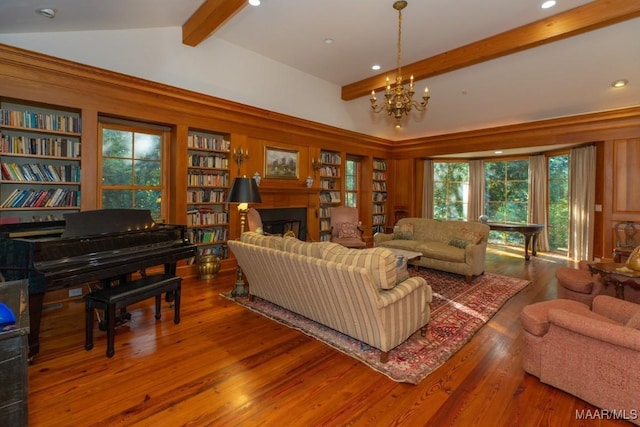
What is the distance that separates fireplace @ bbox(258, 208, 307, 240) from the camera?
19.0ft

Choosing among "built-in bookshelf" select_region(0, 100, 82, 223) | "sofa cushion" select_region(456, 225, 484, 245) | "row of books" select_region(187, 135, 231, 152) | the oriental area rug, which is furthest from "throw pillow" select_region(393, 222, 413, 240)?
"built-in bookshelf" select_region(0, 100, 82, 223)

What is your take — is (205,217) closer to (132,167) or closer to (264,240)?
(132,167)

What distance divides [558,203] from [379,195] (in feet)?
13.8

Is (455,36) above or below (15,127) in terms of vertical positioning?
above

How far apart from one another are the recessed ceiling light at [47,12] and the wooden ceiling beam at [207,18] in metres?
1.40

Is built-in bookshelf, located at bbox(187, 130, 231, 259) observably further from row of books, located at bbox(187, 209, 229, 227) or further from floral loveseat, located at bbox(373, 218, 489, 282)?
floral loveseat, located at bbox(373, 218, 489, 282)

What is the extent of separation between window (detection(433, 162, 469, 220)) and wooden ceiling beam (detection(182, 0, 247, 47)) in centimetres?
719

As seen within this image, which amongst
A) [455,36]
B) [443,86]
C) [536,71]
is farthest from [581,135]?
[455,36]

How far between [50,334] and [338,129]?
5.72m

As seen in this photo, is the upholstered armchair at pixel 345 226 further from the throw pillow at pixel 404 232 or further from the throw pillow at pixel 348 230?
the throw pillow at pixel 404 232

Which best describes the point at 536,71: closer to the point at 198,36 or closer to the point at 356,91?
the point at 356,91

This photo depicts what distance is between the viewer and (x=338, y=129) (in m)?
6.73

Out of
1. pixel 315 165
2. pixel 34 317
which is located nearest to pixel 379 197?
pixel 315 165

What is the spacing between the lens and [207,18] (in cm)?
357
